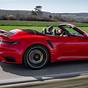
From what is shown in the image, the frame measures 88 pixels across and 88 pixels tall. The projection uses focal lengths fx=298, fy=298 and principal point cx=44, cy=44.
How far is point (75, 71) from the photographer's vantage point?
761 centimetres

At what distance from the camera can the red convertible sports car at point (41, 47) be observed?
7562 millimetres

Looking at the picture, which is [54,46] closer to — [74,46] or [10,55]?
[74,46]

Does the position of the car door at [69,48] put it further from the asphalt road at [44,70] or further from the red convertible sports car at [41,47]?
the asphalt road at [44,70]

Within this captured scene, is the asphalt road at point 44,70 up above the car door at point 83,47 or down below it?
below

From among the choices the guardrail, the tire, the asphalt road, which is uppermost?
the tire

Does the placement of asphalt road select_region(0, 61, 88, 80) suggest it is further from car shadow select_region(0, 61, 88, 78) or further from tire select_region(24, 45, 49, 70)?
tire select_region(24, 45, 49, 70)

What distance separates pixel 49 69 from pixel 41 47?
0.62 meters

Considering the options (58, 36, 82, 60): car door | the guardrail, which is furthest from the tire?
the guardrail

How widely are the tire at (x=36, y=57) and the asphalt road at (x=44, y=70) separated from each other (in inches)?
6.3

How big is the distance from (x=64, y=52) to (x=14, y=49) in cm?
143

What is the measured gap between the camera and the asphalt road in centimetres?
714

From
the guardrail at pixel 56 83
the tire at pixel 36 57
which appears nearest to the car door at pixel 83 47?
the tire at pixel 36 57

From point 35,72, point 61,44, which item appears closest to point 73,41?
point 61,44

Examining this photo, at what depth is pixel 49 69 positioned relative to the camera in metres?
7.82
